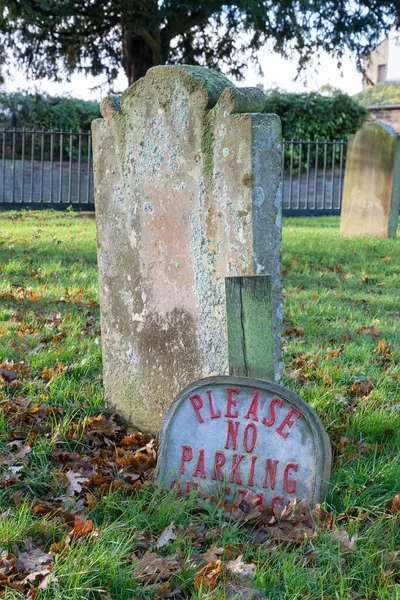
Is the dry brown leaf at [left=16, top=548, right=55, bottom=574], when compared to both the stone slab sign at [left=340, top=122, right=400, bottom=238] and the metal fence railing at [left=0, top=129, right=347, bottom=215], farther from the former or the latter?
the metal fence railing at [left=0, top=129, right=347, bottom=215]

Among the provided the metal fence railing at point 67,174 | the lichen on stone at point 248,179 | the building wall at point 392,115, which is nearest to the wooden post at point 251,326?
the lichen on stone at point 248,179

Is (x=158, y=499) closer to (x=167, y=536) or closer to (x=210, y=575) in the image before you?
(x=167, y=536)

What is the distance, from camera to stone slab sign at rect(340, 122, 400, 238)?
10164 mm

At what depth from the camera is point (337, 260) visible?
8461 mm

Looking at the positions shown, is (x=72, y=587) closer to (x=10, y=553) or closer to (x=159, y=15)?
(x=10, y=553)

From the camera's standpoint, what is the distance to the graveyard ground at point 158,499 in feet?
7.54

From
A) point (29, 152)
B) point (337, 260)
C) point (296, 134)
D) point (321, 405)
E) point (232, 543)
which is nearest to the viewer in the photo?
point (232, 543)

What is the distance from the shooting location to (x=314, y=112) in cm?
1847

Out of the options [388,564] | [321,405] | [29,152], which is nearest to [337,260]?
[321,405]

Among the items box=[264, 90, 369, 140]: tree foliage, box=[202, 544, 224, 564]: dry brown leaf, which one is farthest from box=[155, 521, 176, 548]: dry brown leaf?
box=[264, 90, 369, 140]: tree foliage

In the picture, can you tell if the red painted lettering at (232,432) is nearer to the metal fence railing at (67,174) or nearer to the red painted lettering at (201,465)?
the red painted lettering at (201,465)

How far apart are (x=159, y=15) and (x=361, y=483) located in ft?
32.6

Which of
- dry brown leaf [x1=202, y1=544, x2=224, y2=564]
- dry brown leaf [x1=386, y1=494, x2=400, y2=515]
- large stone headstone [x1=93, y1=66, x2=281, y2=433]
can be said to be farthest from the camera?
large stone headstone [x1=93, y1=66, x2=281, y2=433]

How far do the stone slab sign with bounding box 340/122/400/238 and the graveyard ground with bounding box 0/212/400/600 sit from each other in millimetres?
4887
